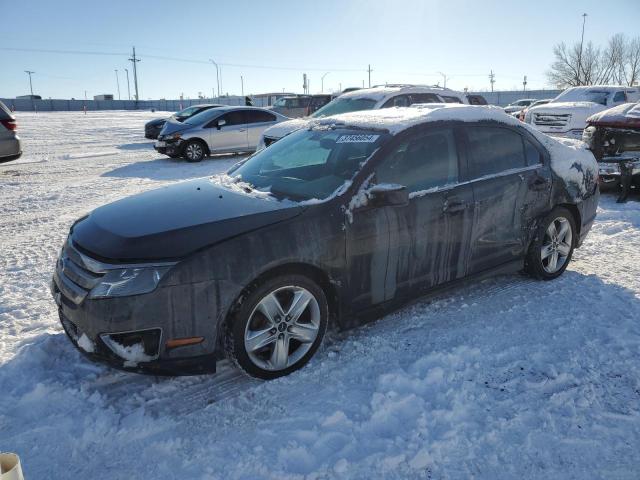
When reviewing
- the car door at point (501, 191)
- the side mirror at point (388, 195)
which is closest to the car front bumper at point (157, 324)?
the side mirror at point (388, 195)

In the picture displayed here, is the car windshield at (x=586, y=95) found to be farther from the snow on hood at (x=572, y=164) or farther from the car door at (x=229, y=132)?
the snow on hood at (x=572, y=164)

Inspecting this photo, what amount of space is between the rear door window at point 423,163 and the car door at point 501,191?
21 cm

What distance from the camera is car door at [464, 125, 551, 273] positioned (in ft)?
13.1

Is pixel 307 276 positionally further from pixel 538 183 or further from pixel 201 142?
pixel 201 142

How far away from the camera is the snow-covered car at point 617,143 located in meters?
7.75

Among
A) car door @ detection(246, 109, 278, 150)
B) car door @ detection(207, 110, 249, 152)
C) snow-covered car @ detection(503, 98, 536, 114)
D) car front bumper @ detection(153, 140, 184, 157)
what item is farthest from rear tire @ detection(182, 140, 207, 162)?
snow-covered car @ detection(503, 98, 536, 114)

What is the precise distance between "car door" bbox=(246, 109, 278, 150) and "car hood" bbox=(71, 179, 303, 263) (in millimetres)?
11153

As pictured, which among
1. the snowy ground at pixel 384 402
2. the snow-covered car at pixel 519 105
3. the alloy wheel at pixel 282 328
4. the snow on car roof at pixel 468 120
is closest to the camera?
the snowy ground at pixel 384 402

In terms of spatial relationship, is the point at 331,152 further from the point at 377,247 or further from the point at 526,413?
the point at 526,413

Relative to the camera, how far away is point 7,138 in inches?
389

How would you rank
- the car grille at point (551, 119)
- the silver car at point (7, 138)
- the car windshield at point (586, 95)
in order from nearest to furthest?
the silver car at point (7, 138) → the car grille at point (551, 119) → the car windshield at point (586, 95)

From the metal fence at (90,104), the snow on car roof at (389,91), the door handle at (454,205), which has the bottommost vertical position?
the door handle at (454,205)

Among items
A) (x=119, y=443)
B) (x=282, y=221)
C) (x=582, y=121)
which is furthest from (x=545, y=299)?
(x=582, y=121)

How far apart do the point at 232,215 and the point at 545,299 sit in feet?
9.35
